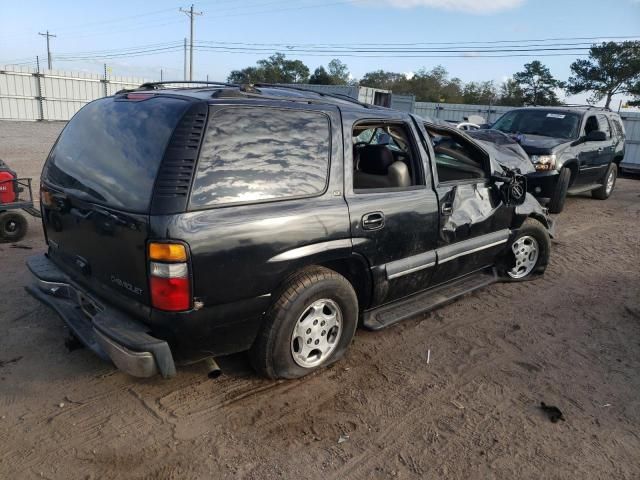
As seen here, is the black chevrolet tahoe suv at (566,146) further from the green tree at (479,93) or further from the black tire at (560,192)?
the green tree at (479,93)

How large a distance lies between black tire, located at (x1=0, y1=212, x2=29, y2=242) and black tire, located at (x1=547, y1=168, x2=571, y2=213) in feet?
25.9

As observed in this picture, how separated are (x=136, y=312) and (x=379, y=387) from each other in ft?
5.33

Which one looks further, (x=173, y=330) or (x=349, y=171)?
(x=349, y=171)

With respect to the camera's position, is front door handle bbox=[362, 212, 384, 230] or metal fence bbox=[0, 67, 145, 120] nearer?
front door handle bbox=[362, 212, 384, 230]

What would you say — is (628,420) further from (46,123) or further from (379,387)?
(46,123)

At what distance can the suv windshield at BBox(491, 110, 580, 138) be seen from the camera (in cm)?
895

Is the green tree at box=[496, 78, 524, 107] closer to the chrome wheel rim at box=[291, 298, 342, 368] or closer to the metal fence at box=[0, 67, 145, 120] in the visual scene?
the metal fence at box=[0, 67, 145, 120]

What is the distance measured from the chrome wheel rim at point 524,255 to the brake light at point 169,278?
11.7ft

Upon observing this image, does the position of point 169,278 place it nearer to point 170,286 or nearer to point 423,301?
point 170,286

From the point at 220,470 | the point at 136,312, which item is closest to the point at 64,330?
the point at 136,312

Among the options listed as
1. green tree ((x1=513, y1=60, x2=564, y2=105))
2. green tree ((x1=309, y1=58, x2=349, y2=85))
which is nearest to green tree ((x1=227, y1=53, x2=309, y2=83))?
green tree ((x1=309, y1=58, x2=349, y2=85))

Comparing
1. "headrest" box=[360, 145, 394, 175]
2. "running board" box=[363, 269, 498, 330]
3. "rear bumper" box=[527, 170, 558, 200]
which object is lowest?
"running board" box=[363, 269, 498, 330]

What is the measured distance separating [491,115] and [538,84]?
30.8 m

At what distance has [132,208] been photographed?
2.58 m
